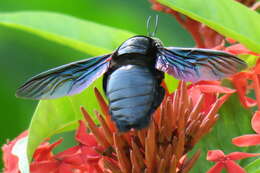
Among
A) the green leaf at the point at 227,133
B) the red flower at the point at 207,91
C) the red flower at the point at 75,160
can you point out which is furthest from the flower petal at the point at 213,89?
the red flower at the point at 75,160

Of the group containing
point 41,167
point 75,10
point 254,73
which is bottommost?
point 41,167

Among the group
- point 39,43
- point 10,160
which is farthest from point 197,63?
point 39,43

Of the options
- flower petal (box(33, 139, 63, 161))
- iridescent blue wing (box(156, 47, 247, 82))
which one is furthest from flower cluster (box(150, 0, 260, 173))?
flower petal (box(33, 139, 63, 161))

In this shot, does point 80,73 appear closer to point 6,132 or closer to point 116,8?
point 6,132

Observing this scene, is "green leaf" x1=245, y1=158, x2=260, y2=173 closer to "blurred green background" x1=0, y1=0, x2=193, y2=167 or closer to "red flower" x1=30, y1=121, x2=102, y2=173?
"red flower" x1=30, y1=121, x2=102, y2=173

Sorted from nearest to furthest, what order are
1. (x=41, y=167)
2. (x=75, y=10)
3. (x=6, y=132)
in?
(x=41, y=167)
(x=6, y=132)
(x=75, y=10)

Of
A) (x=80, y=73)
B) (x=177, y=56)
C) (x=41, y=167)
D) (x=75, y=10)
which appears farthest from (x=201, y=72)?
(x=75, y=10)

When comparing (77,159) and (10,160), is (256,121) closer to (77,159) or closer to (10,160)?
(77,159)
